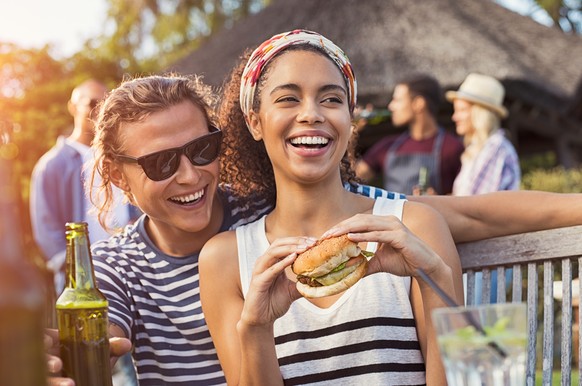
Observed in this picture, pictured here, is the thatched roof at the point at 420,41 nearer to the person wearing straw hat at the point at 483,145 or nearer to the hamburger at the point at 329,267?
the person wearing straw hat at the point at 483,145

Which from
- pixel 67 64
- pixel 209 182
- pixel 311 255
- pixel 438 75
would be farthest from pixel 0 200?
pixel 67 64

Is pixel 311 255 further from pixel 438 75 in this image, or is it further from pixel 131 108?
pixel 438 75

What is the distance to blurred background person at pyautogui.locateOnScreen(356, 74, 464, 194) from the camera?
6117mm

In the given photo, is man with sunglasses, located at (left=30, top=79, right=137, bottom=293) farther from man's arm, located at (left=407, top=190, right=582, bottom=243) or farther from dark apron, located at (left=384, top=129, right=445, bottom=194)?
man's arm, located at (left=407, top=190, right=582, bottom=243)

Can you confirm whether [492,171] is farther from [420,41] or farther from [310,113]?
[420,41]

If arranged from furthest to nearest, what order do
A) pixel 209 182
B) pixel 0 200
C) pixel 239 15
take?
pixel 239 15, pixel 209 182, pixel 0 200

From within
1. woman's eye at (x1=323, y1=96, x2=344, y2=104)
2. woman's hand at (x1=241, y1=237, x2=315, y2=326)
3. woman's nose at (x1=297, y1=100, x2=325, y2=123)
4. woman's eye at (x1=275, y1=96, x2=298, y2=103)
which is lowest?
woman's hand at (x1=241, y1=237, x2=315, y2=326)

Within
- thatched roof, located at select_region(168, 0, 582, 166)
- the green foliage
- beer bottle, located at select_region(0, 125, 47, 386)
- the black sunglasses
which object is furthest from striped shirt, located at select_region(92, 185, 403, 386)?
thatched roof, located at select_region(168, 0, 582, 166)

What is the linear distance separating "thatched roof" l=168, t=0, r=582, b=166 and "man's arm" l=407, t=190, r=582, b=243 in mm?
10471

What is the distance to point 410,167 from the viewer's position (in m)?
6.18

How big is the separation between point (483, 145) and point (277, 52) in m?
3.34

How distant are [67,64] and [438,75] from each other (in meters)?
12.5

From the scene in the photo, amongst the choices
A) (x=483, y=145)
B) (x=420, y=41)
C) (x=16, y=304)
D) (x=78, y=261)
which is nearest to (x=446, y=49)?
(x=420, y=41)

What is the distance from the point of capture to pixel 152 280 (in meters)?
2.84
